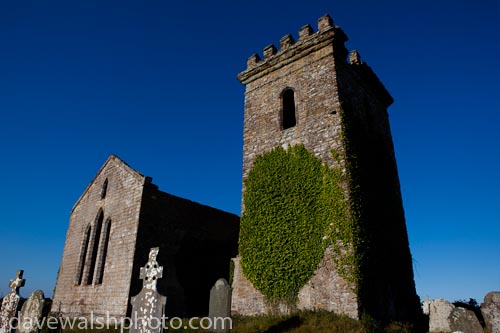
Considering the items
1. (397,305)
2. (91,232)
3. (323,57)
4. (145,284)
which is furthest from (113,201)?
(397,305)

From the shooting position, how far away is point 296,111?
13.6m

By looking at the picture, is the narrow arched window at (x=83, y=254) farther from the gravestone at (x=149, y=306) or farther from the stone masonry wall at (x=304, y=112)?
the gravestone at (x=149, y=306)

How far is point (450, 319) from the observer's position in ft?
36.4

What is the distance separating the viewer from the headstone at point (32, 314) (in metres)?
9.60

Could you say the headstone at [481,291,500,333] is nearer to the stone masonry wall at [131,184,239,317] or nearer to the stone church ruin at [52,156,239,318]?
the stone masonry wall at [131,184,239,317]

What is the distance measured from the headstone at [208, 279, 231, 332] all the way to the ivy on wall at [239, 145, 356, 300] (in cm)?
313

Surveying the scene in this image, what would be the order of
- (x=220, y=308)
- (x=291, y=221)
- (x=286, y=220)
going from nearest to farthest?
(x=220, y=308), (x=291, y=221), (x=286, y=220)

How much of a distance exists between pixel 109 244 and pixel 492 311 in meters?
14.6

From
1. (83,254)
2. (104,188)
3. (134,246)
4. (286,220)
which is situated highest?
(104,188)

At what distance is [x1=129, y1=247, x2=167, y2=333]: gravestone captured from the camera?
8.00 meters

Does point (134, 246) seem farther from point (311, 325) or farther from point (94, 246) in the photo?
point (311, 325)

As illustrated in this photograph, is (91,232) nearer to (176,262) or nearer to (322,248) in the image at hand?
(176,262)

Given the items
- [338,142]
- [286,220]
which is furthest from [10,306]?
[338,142]

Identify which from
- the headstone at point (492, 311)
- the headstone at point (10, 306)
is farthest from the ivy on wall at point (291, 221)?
the headstone at point (10, 306)
